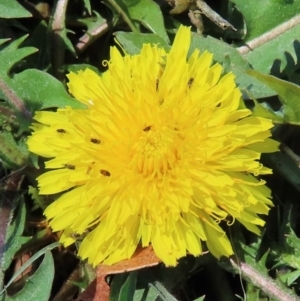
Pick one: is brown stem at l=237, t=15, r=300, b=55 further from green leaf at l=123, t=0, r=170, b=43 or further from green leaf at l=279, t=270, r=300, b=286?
green leaf at l=279, t=270, r=300, b=286

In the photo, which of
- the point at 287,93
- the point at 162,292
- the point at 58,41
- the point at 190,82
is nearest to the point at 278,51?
the point at 287,93

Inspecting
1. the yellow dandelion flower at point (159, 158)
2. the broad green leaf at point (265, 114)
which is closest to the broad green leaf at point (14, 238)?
the yellow dandelion flower at point (159, 158)

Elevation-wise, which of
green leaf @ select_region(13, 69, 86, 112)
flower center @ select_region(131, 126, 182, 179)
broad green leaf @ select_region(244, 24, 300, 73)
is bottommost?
green leaf @ select_region(13, 69, 86, 112)

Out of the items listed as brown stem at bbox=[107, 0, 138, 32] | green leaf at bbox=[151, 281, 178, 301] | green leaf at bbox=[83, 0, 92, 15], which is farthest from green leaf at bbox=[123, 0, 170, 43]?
green leaf at bbox=[151, 281, 178, 301]

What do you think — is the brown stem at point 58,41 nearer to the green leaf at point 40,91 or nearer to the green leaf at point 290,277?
the green leaf at point 40,91

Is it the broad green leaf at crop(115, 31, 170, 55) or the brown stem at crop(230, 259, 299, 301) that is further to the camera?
the broad green leaf at crop(115, 31, 170, 55)

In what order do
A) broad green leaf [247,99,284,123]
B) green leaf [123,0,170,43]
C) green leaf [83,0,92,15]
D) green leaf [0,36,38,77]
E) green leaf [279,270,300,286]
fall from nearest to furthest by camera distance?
1. broad green leaf [247,99,284,123]
2. green leaf [279,270,300,286]
3. green leaf [0,36,38,77]
4. green leaf [123,0,170,43]
5. green leaf [83,0,92,15]
